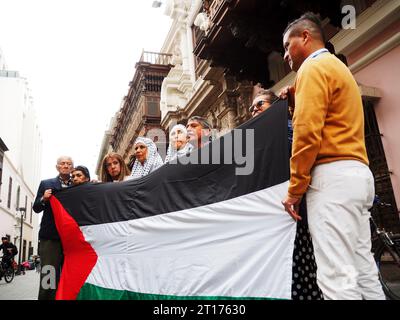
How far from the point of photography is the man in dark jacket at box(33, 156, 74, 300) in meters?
3.66

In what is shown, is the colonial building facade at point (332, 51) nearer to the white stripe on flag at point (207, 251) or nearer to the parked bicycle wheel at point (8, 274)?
the white stripe on flag at point (207, 251)

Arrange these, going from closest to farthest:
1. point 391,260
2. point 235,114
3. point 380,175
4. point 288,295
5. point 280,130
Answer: point 288,295, point 280,130, point 391,260, point 380,175, point 235,114

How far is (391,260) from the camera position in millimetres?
3656

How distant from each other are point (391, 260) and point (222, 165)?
222 cm

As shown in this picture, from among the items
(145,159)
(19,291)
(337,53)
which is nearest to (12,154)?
(19,291)

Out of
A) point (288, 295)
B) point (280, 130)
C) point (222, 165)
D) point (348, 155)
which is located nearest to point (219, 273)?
point (288, 295)

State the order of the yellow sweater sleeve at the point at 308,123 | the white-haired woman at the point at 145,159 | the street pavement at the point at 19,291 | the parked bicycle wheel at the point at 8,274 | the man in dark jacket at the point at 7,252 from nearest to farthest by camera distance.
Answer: the yellow sweater sleeve at the point at 308,123 → the white-haired woman at the point at 145,159 → the street pavement at the point at 19,291 → the parked bicycle wheel at the point at 8,274 → the man in dark jacket at the point at 7,252

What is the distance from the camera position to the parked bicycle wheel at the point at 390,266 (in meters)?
3.30

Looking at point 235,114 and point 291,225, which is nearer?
point 291,225

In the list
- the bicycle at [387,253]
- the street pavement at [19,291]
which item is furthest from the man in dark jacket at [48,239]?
the street pavement at [19,291]

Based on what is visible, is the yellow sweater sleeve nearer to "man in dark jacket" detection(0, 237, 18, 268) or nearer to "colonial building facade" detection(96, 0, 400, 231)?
"colonial building facade" detection(96, 0, 400, 231)

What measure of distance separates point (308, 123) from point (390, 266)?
301cm

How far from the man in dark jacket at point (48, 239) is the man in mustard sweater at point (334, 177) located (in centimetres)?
287
